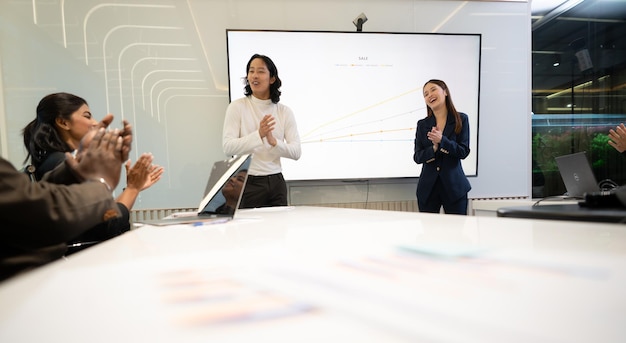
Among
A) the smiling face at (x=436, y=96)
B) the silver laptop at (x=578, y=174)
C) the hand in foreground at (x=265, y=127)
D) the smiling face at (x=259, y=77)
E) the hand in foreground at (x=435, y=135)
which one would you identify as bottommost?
the silver laptop at (x=578, y=174)

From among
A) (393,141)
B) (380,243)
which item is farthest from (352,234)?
(393,141)

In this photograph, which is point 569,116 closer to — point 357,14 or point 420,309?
point 357,14

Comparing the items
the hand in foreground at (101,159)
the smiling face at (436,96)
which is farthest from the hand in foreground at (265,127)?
the smiling face at (436,96)

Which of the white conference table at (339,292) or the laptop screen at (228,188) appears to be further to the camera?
the laptop screen at (228,188)

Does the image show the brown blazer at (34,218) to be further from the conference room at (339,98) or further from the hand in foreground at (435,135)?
the hand in foreground at (435,135)

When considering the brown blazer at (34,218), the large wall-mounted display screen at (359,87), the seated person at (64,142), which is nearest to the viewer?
the brown blazer at (34,218)

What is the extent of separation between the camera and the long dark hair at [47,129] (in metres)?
1.50

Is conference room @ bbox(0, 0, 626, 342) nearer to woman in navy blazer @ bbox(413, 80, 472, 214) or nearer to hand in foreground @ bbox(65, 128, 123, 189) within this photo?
hand in foreground @ bbox(65, 128, 123, 189)

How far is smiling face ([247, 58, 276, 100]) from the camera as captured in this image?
2357mm

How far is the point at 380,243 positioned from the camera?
638 millimetres

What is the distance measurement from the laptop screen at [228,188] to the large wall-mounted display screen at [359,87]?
66.6 inches

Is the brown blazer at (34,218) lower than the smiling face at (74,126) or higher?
lower

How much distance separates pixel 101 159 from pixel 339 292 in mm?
845

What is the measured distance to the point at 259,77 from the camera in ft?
7.74
